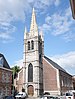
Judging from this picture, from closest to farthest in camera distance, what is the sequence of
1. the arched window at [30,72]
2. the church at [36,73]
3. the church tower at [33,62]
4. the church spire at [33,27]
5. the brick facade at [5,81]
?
the brick facade at [5,81] → the church tower at [33,62] → the church at [36,73] → the arched window at [30,72] → the church spire at [33,27]

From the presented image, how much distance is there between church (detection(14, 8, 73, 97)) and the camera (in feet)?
171

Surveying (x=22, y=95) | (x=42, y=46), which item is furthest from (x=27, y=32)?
(x=22, y=95)

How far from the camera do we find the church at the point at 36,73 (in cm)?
5225

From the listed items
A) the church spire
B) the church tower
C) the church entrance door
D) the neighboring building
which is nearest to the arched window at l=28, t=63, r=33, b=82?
the church tower

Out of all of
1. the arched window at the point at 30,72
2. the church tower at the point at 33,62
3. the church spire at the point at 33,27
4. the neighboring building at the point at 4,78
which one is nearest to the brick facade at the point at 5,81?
the neighboring building at the point at 4,78

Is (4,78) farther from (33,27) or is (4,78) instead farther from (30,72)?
(33,27)

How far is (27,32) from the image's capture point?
58969 mm

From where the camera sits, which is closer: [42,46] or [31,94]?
[31,94]

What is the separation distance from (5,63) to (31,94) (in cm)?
1414

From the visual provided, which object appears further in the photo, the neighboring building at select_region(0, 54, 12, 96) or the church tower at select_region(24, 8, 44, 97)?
the church tower at select_region(24, 8, 44, 97)

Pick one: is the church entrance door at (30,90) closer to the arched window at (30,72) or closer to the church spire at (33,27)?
the arched window at (30,72)

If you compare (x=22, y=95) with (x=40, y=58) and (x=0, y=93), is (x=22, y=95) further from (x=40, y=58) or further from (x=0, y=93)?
(x=40, y=58)

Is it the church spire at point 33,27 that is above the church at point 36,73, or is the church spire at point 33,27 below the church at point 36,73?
above

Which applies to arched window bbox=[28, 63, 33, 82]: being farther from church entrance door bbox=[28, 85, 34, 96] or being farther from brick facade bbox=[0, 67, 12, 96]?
brick facade bbox=[0, 67, 12, 96]
